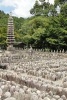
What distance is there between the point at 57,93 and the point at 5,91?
2000mm

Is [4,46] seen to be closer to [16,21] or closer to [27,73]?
[16,21]

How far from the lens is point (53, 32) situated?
108ft

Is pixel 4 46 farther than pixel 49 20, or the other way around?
pixel 4 46

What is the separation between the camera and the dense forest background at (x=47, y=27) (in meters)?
32.9

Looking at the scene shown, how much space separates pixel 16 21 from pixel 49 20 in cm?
2195

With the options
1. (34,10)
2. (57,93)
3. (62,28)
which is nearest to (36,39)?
(62,28)

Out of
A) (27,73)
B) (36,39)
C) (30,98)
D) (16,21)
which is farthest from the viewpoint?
(16,21)

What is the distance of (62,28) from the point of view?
32.8 m

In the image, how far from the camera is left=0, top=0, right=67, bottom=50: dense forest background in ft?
108

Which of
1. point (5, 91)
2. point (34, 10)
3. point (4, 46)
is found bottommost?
point (4, 46)

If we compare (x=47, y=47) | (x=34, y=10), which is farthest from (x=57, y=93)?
(x=34, y=10)

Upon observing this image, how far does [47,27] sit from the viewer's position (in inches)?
1347

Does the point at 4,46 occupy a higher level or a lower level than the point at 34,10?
lower

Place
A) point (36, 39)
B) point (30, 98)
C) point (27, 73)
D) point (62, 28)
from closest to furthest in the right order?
point (30, 98)
point (27, 73)
point (62, 28)
point (36, 39)
